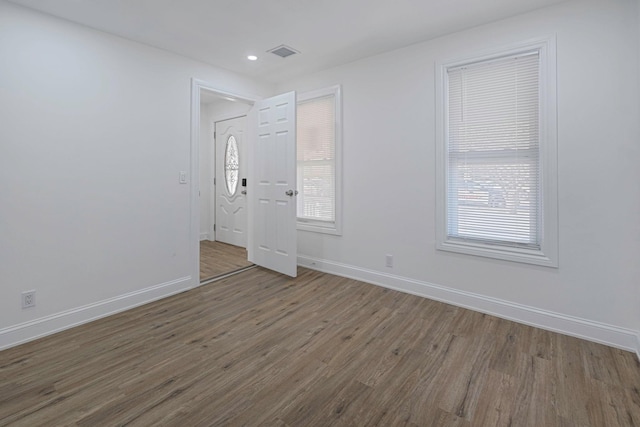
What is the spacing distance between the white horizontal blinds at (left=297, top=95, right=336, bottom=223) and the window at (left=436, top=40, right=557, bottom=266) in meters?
1.35

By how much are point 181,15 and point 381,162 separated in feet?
7.36

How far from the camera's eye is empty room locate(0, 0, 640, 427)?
1.82m

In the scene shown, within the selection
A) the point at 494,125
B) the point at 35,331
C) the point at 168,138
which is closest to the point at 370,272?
the point at 494,125

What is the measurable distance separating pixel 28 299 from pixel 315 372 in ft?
7.42

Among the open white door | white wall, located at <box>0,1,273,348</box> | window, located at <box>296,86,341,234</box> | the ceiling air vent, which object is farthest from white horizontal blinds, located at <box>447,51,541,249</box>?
white wall, located at <box>0,1,273,348</box>

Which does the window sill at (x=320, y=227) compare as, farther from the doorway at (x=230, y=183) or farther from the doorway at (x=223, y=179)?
the doorway at (x=230, y=183)

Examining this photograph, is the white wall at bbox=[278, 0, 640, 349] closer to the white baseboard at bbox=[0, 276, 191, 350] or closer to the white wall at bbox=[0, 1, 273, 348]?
the white wall at bbox=[0, 1, 273, 348]

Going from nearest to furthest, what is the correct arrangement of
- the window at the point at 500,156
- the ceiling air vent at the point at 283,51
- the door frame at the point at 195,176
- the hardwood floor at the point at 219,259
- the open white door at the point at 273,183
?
the window at the point at 500,156 → the ceiling air vent at the point at 283,51 → the door frame at the point at 195,176 → the open white door at the point at 273,183 → the hardwood floor at the point at 219,259

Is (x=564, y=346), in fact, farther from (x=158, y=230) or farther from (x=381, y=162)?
(x=158, y=230)

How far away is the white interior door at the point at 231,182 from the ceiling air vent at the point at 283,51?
200cm

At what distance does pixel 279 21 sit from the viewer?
2613 mm

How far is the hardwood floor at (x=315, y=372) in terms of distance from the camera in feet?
5.28

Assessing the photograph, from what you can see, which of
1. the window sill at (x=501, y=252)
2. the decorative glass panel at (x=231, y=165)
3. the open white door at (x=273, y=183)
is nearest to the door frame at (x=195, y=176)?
the open white door at (x=273, y=183)

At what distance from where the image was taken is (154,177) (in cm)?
307
